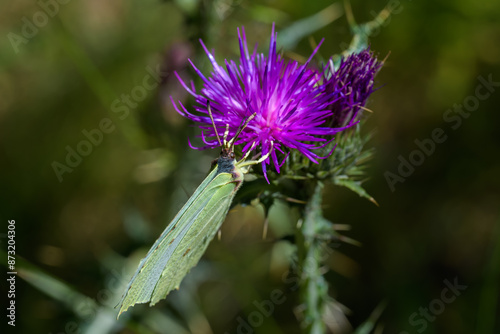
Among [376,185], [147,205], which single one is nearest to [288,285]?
[376,185]

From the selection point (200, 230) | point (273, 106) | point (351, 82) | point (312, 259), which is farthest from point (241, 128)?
point (312, 259)

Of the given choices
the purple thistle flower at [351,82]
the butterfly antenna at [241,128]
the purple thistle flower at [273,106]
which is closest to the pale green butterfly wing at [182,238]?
the butterfly antenna at [241,128]

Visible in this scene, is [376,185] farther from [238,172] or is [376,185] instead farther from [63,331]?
[63,331]

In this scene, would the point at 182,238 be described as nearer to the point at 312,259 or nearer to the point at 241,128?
the point at 241,128

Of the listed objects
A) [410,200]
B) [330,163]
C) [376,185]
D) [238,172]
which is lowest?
[410,200]

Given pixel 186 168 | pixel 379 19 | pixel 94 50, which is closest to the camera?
pixel 379 19

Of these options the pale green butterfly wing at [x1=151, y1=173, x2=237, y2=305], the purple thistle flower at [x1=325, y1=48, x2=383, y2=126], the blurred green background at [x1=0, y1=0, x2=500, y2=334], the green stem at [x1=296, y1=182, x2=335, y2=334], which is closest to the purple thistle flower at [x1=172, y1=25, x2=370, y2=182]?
the purple thistle flower at [x1=325, y1=48, x2=383, y2=126]

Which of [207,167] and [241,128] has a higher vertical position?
[207,167]
